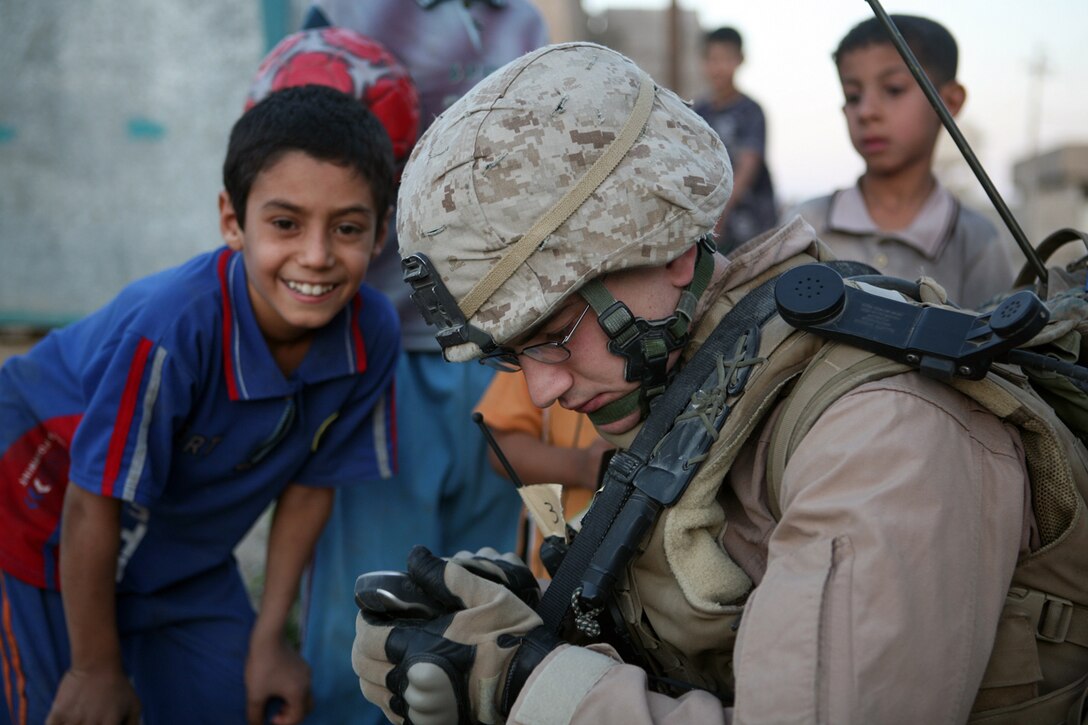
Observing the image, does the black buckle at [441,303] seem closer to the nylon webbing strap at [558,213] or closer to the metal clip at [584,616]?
the nylon webbing strap at [558,213]

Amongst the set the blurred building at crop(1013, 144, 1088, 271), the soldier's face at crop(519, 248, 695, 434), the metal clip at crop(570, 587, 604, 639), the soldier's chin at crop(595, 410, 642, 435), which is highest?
the blurred building at crop(1013, 144, 1088, 271)

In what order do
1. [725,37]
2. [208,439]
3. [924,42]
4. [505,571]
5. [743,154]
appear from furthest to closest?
[725,37] → [743,154] → [924,42] → [208,439] → [505,571]

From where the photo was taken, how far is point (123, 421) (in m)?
2.67

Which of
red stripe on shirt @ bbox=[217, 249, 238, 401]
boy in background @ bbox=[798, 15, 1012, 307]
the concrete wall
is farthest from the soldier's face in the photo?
the concrete wall

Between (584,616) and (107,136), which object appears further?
(107,136)

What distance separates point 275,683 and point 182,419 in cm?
92

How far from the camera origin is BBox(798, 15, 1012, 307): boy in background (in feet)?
11.8

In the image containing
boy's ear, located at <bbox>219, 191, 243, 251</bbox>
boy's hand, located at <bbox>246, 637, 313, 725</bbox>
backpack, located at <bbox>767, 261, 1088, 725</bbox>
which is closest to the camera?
backpack, located at <bbox>767, 261, 1088, 725</bbox>

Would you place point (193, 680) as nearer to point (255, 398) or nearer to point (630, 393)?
point (255, 398)

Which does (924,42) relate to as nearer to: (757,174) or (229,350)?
(229,350)

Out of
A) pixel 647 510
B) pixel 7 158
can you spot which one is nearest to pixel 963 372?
pixel 647 510

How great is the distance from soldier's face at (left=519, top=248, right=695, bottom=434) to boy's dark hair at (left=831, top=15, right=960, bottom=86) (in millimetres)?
2136

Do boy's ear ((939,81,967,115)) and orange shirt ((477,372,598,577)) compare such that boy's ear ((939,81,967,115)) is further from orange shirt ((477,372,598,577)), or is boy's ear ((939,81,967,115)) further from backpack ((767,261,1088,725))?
backpack ((767,261,1088,725))

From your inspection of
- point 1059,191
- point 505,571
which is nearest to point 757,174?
point 505,571
